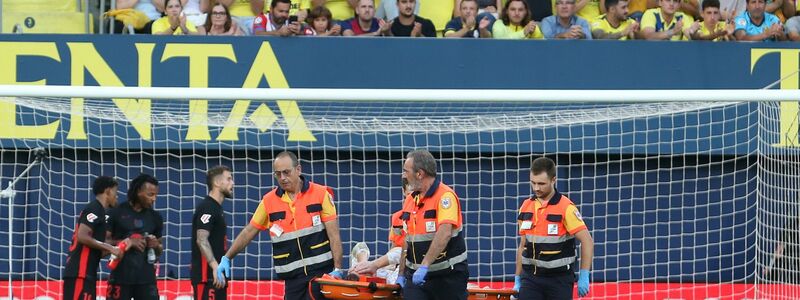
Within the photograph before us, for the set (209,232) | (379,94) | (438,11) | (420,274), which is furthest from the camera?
(438,11)

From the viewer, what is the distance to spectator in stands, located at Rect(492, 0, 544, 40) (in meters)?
13.1

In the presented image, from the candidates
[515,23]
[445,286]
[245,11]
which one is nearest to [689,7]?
[515,23]

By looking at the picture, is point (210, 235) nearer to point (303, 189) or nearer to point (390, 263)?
point (303, 189)

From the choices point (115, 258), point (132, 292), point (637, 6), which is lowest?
point (132, 292)

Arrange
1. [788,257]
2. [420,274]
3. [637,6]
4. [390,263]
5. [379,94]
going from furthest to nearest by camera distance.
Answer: [637,6], [788,257], [379,94], [390,263], [420,274]

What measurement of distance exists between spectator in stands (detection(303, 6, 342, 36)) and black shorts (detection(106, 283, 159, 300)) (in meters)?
3.46

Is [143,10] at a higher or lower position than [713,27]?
higher

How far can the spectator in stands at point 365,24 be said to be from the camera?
511 inches

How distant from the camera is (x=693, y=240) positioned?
1297 centimetres

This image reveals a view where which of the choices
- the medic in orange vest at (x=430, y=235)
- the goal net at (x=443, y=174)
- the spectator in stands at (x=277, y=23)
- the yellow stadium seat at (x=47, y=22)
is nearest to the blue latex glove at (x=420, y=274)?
the medic in orange vest at (x=430, y=235)

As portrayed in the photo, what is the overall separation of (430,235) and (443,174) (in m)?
4.40

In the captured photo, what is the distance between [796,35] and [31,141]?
711cm

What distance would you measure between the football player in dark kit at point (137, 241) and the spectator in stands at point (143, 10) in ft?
9.99

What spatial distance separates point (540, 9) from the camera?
13492mm
